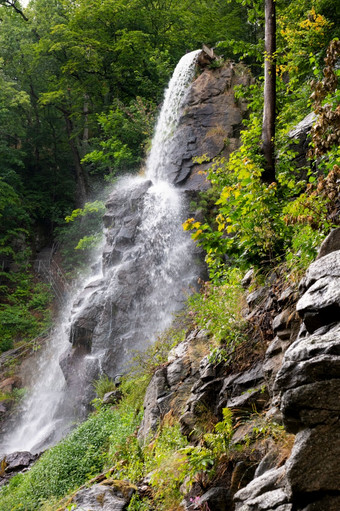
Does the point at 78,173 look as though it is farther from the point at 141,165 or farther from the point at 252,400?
the point at 252,400

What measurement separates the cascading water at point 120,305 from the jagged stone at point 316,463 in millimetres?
7603

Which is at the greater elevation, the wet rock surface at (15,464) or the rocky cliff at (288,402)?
the rocky cliff at (288,402)

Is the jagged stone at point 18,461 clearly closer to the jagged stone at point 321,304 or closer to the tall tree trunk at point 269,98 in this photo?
the tall tree trunk at point 269,98

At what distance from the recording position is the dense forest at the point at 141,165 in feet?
14.0

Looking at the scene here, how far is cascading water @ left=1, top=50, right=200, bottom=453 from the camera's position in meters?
10.5

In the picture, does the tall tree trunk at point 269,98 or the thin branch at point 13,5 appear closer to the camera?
the tall tree trunk at point 269,98

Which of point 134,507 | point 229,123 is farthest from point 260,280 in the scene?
point 229,123

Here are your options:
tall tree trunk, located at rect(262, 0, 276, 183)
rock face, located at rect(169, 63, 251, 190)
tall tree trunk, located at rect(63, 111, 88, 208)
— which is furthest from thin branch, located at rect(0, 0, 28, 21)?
tall tree trunk, located at rect(262, 0, 276, 183)

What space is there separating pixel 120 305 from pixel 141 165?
6.88 metres

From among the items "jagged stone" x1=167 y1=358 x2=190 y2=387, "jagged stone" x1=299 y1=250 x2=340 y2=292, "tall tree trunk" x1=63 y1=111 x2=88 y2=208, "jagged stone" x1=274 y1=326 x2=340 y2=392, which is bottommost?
"jagged stone" x1=167 y1=358 x2=190 y2=387

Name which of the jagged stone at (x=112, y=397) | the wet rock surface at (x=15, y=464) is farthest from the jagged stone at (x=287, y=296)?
the wet rock surface at (x=15, y=464)

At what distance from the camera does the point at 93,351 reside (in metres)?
10.7

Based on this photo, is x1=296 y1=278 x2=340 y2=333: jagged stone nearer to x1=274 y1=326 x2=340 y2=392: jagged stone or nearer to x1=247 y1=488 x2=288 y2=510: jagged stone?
x1=274 y1=326 x2=340 y2=392: jagged stone

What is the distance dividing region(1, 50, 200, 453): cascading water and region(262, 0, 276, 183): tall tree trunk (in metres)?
5.48
